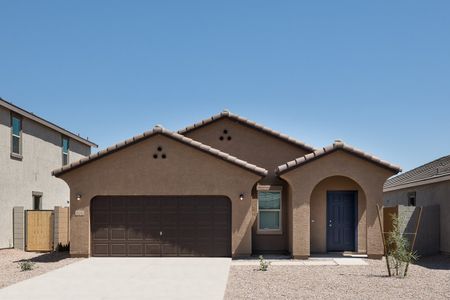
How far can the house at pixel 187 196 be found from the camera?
59.0 feet

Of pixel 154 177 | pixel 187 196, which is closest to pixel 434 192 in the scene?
pixel 187 196

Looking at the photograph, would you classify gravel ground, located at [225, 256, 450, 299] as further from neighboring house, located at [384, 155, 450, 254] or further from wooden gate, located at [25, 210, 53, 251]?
wooden gate, located at [25, 210, 53, 251]

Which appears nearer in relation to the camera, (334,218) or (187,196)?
(187,196)

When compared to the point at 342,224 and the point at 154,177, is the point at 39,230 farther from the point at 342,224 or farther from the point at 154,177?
the point at 342,224

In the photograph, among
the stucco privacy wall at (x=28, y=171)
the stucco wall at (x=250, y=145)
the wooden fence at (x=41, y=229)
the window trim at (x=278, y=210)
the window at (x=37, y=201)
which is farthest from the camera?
the window at (x=37, y=201)

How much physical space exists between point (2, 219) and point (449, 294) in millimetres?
17120

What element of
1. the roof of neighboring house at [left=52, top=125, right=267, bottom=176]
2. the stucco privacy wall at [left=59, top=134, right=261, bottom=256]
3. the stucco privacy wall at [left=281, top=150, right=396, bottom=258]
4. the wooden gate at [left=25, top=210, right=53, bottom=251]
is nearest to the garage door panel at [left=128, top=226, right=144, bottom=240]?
the stucco privacy wall at [left=59, top=134, right=261, bottom=256]

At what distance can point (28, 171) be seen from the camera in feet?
79.2

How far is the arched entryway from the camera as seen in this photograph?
1906 centimetres

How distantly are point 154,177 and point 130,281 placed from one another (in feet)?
18.1

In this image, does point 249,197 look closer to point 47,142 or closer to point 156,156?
point 156,156

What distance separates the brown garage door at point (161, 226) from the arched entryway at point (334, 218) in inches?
132

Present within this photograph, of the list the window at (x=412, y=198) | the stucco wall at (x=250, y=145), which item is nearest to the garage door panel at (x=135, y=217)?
the stucco wall at (x=250, y=145)

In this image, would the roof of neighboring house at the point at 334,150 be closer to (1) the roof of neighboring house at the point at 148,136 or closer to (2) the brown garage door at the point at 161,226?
(1) the roof of neighboring house at the point at 148,136
